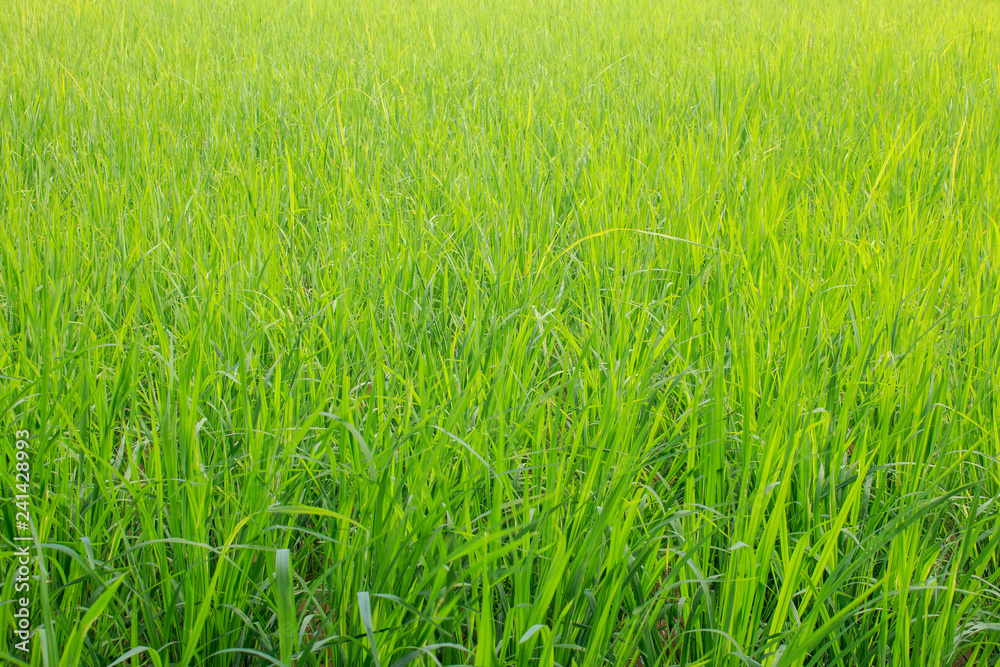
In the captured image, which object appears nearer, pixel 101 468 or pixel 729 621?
pixel 729 621

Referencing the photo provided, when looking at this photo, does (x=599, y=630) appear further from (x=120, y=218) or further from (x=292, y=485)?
(x=120, y=218)

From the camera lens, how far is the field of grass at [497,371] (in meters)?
0.75

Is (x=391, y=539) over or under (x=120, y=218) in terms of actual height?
under

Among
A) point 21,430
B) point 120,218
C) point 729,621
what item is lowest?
point 729,621

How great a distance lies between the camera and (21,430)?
91cm

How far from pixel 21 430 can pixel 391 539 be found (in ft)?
1.84

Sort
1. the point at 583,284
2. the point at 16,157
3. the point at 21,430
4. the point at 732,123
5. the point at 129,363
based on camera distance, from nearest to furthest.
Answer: the point at 21,430
the point at 129,363
the point at 583,284
the point at 16,157
the point at 732,123

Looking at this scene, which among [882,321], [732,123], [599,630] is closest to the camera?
[599,630]

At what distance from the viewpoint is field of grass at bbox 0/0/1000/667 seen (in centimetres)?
75

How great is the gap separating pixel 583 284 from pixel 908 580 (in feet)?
2.75

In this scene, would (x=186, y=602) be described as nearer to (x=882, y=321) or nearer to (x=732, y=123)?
(x=882, y=321)

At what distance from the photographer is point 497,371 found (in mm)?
994

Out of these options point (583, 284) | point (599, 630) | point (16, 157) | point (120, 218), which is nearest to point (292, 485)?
point (599, 630)

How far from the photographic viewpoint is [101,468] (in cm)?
92
